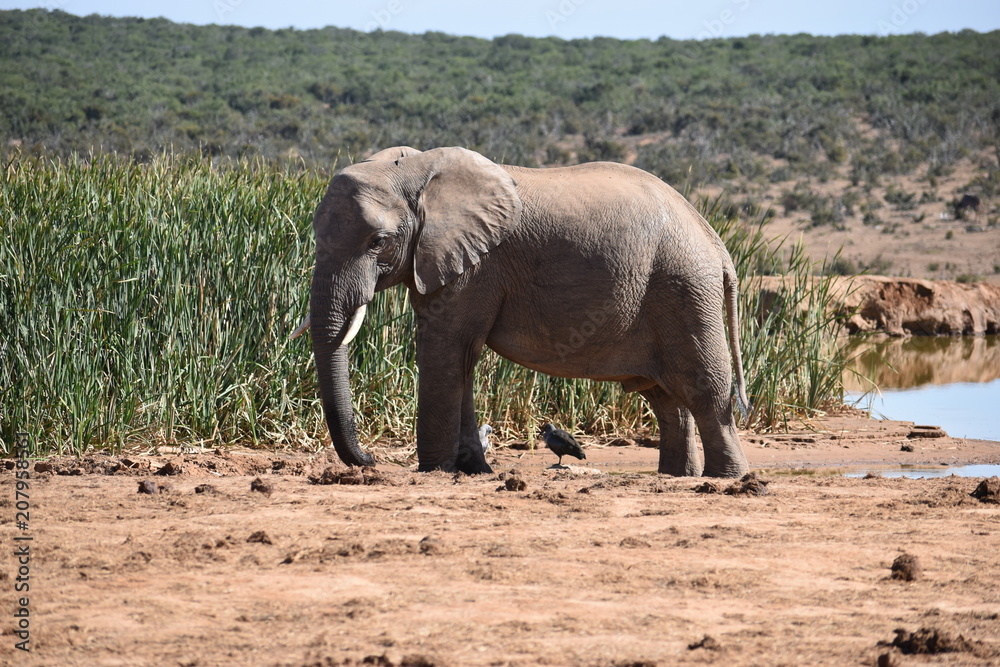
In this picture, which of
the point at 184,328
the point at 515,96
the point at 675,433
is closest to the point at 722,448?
the point at 675,433

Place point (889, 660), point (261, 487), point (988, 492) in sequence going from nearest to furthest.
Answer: point (889, 660), point (261, 487), point (988, 492)

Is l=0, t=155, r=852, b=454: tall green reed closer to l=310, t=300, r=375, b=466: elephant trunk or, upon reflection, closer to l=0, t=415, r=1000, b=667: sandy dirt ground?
l=0, t=415, r=1000, b=667: sandy dirt ground

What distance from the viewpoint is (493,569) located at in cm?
430

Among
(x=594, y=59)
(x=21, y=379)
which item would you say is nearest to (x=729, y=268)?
(x=21, y=379)

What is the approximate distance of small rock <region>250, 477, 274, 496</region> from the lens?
573 centimetres

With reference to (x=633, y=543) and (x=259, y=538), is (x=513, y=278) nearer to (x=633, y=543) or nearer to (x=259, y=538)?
(x=633, y=543)

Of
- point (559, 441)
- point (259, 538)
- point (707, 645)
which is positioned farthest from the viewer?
point (559, 441)

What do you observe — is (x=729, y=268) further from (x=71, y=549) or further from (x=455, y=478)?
(x=71, y=549)

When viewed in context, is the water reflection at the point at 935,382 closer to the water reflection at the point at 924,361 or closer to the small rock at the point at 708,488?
the water reflection at the point at 924,361

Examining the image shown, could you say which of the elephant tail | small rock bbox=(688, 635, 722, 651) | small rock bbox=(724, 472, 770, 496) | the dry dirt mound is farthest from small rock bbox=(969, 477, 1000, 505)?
the dry dirt mound

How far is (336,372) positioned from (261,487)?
0.73 meters

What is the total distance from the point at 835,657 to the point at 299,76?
48.8m

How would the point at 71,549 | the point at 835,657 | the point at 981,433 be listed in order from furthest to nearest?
1. the point at 981,433
2. the point at 71,549
3. the point at 835,657

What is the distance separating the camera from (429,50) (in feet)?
204
